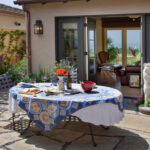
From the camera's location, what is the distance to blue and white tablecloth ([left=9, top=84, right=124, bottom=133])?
13.8 feet

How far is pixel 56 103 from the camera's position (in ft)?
14.1

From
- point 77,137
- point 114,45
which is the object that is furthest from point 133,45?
point 77,137

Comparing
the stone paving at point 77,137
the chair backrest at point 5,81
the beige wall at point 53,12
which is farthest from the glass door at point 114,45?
the stone paving at point 77,137

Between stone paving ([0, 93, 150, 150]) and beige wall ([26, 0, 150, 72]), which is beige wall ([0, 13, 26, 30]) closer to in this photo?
beige wall ([26, 0, 150, 72])

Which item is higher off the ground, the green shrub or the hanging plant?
the hanging plant

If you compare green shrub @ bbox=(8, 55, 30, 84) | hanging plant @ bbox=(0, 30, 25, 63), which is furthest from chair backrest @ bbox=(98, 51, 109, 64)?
green shrub @ bbox=(8, 55, 30, 84)

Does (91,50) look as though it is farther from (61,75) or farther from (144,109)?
(61,75)

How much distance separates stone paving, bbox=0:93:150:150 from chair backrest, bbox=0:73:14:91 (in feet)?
10.3

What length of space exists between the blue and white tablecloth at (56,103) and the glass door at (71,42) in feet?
11.9

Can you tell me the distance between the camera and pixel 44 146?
4.50 m

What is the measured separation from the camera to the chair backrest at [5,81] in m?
8.86

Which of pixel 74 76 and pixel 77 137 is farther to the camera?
pixel 74 76

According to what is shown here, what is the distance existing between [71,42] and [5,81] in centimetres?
245

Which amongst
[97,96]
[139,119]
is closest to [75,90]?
[97,96]
